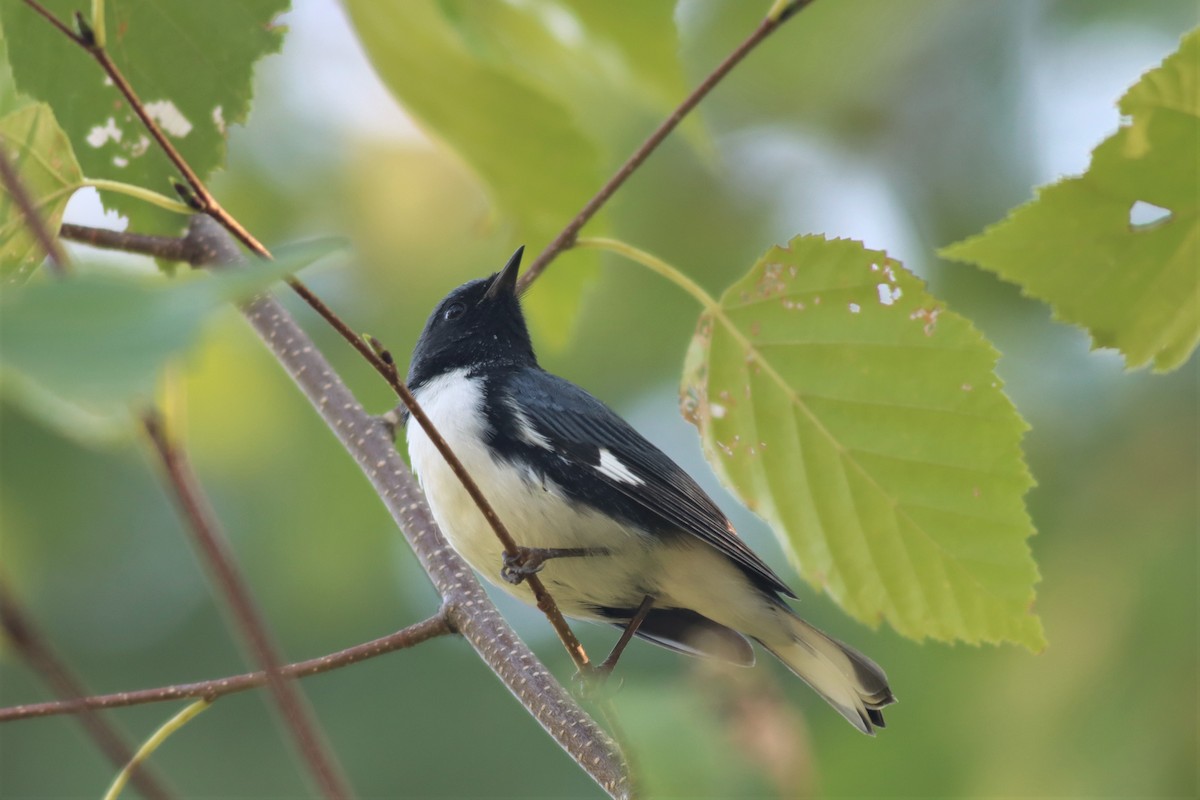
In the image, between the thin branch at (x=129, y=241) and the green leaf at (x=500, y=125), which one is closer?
the thin branch at (x=129, y=241)

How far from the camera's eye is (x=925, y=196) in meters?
5.44

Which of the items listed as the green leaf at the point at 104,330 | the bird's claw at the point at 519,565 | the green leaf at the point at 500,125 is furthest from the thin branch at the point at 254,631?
the green leaf at the point at 500,125

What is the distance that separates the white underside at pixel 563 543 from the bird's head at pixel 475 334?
261 mm

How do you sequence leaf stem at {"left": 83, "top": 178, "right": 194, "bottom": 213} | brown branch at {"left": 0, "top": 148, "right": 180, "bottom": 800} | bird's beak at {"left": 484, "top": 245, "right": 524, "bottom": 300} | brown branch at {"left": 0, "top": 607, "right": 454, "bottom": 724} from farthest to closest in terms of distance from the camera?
1. bird's beak at {"left": 484, "top": 245, "right": 524, "bottom": 300}
2. leaf stem at {"left": 83, "top": 178, "right": 194, "bottom": 213}
3. brown branch at {"left": 0, "top": 607, "right": 454, "bottom": 724}
4. brown branch at {"left": 0, "top": 148, "right": 180, "bottom": 800}

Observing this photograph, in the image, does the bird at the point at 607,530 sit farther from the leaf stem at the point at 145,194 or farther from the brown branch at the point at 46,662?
the brown branch at the point at 46,662

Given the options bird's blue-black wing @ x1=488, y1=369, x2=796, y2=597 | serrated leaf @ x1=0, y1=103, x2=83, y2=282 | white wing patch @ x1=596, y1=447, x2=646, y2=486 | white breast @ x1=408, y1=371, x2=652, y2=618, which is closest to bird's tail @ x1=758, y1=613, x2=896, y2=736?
bird's blue-black wing @ x1=488, y1=369, x2=796, y2=597

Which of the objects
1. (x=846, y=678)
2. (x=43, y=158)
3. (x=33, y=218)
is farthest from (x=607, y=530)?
(x=33, y=218)

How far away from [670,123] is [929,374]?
57 cm

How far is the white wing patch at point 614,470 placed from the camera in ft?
8.51

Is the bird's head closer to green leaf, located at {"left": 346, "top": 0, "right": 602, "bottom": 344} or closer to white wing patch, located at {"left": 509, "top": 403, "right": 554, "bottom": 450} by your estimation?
white wing patch, located at {"left": 509, "top": 403, "right": 554, "bottom": 450}

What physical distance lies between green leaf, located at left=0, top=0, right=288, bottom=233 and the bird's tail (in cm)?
163

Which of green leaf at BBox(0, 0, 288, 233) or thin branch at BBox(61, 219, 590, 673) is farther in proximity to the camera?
green leaf at BBox(0, 0, 288, 233)

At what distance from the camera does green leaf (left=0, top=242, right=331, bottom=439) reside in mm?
667

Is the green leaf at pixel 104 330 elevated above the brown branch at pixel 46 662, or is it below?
above
